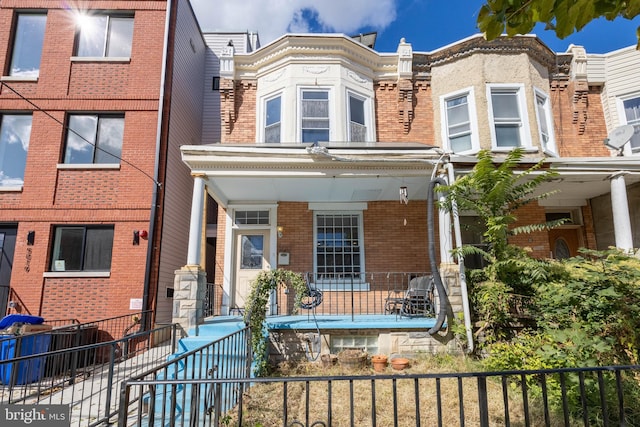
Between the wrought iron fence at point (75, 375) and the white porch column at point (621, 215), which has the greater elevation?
the white porch column at point (621, 215)

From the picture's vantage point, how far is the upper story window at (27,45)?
33.9 feet

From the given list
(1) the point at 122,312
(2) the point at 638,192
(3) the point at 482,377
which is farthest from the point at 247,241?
(2) the point at 638,192

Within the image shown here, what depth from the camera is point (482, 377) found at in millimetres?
2469

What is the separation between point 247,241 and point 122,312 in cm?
344

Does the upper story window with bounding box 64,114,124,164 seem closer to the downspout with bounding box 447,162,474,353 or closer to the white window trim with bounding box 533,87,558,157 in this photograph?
the downspout with bounding box 447,162,474,353

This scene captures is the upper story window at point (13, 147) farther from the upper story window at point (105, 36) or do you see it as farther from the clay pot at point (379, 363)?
the clay pot at point (379, 363)

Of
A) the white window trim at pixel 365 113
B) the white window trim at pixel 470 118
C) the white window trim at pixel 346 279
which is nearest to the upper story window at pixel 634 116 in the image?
the white window trim at pixel 470 118

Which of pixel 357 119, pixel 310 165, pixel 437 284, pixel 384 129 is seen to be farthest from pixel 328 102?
pixel 437 284

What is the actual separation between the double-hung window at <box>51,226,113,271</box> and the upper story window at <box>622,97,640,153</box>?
46.9 ft

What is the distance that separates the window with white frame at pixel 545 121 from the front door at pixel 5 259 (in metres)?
14.1

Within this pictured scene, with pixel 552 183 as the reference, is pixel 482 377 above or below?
below

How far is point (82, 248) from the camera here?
30.5 ft

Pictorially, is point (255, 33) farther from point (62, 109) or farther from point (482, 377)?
point (482, 377)

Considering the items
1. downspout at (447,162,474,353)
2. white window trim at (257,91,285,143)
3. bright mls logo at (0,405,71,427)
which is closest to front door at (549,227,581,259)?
downspout at (447,162,474,353)
